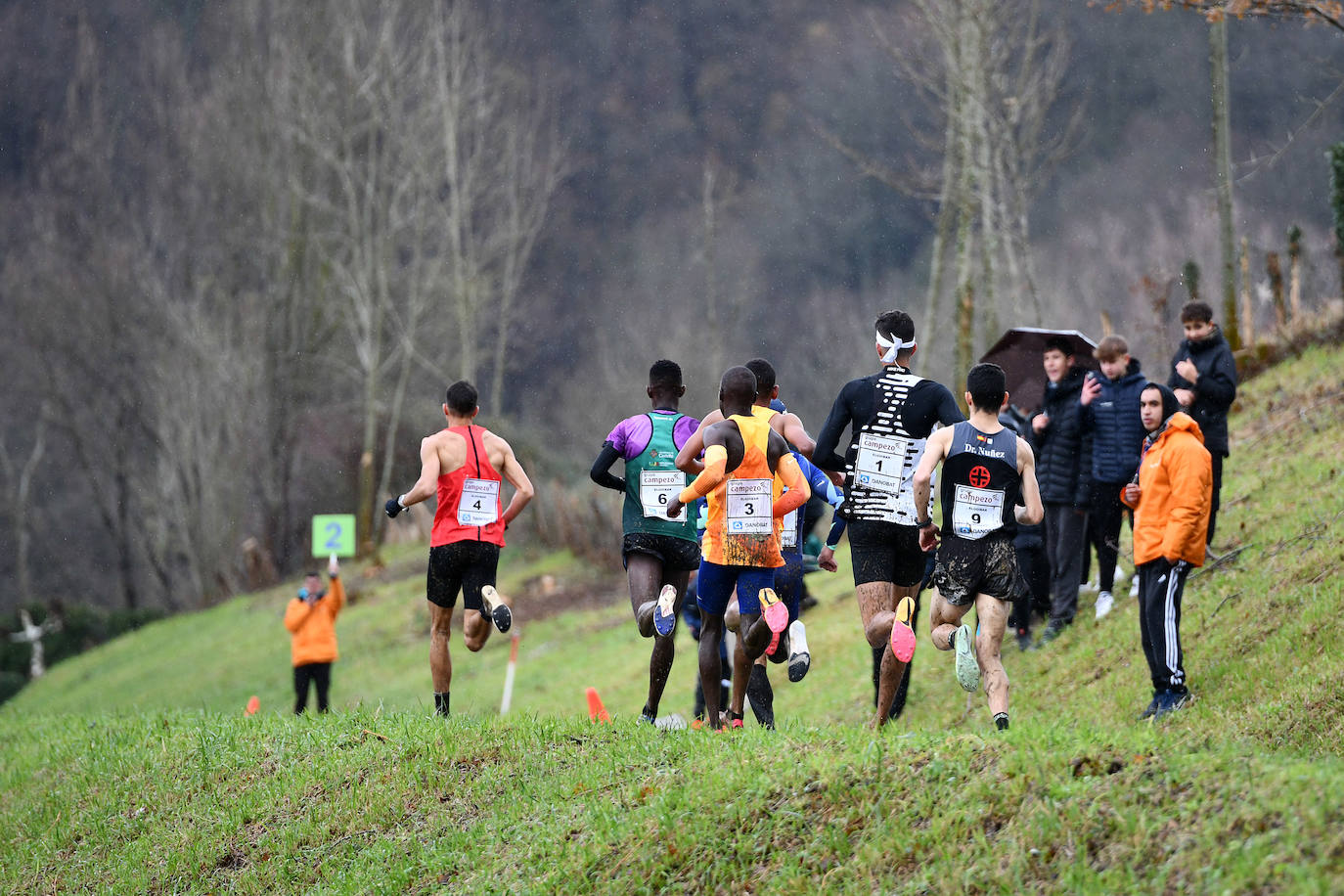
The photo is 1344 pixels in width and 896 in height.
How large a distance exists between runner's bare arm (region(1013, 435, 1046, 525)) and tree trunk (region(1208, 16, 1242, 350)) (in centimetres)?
1194

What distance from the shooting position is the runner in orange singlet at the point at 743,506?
779cm

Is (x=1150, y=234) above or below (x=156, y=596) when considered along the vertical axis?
above

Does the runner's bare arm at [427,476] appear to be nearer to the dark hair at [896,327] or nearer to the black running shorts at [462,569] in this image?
the black running shorts at [462,569]

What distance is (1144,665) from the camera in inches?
399

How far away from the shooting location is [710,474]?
25.3ft

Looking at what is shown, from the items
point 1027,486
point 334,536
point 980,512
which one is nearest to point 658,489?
point 980,512

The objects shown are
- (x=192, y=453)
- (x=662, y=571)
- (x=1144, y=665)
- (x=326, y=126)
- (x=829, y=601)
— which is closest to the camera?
(x=662, y=571)

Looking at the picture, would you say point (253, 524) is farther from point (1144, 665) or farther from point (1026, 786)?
point (1026, 786)

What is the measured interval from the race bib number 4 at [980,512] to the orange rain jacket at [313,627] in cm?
924

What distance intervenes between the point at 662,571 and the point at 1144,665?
4.03 m

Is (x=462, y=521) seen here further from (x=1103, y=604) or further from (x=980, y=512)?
(x=1103, y=604)

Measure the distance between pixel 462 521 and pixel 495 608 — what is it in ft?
2.36

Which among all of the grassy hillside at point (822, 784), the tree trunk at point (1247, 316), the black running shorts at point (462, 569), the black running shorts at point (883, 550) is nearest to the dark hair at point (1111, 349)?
the grassy hillside at point (822, 784)

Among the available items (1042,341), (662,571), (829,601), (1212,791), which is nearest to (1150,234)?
(829,601)
